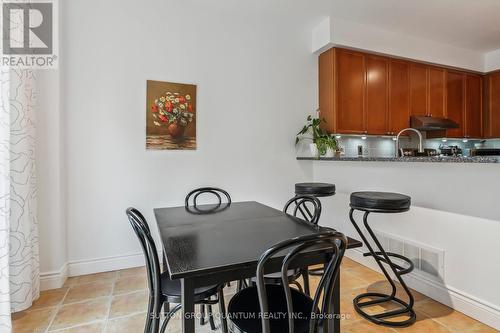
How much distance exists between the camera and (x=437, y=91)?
453 centimetres

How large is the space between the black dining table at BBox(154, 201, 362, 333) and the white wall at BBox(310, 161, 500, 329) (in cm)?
122

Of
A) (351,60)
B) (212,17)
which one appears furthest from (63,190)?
(351,60)

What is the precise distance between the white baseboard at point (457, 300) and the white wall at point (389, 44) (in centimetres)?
291

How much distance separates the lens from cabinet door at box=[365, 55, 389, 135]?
13.1 feet

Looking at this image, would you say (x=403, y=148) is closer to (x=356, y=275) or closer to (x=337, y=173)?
(x=337, y=173)

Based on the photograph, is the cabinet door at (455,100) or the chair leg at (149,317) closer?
the chair leg at (149,317)

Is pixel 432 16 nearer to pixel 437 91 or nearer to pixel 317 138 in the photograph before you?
pixel 437 91

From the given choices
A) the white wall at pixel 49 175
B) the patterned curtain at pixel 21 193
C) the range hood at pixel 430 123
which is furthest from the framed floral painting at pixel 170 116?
the range hood at pixel 430 123

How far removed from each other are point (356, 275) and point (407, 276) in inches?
17.9

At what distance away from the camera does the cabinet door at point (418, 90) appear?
432cm

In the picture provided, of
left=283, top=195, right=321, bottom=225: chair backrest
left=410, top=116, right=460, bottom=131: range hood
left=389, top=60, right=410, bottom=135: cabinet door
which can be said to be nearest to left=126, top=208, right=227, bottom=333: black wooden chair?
left=283, top=195, right=321, bottom=225: chair backrest

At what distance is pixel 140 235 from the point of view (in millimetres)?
1450

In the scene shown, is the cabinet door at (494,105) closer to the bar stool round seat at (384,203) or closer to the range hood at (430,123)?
the range hood at (430,123)

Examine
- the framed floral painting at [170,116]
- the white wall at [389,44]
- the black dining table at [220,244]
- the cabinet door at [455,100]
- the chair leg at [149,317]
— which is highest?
the white wall at [389,44]
